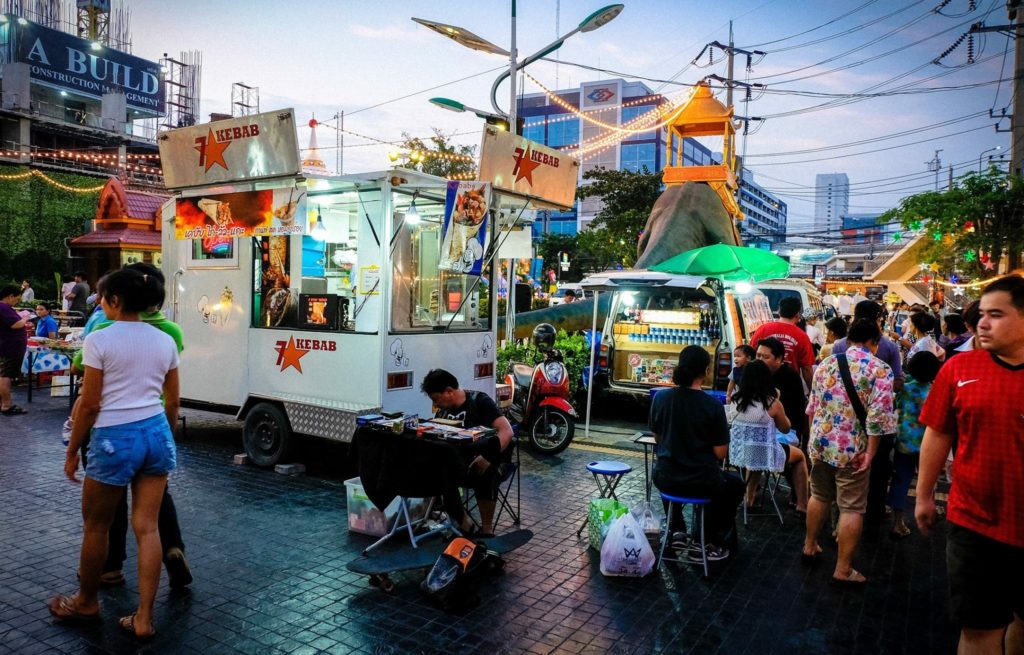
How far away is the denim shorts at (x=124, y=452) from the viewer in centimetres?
374

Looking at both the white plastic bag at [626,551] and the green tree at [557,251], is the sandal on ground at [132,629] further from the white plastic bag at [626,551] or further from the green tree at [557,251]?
the green tree at [557,251]

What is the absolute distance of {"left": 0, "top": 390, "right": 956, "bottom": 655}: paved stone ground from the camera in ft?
13.0

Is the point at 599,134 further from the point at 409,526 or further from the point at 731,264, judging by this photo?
the point at 409,526

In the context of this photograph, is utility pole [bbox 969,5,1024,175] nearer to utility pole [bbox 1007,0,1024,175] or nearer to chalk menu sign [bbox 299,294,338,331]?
utility pole [bbox 1007,0,1024,175]

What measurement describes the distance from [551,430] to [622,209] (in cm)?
2848

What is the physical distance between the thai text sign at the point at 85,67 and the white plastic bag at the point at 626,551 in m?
44.8

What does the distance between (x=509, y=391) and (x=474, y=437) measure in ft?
13.0

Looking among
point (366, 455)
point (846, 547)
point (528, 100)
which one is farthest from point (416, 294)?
point (528, 100)

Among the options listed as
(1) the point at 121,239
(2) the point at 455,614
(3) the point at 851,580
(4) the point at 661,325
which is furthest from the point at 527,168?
(1) the point at 121,239

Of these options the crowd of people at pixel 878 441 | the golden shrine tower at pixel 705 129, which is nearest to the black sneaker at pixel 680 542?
the crowd of people at pixel 878 441

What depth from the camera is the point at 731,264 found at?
374 inches

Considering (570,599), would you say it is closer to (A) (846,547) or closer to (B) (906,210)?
(A) (846,547)

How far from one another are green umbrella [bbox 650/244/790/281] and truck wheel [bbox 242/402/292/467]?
5598mm

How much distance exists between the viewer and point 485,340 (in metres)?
8.17
